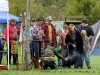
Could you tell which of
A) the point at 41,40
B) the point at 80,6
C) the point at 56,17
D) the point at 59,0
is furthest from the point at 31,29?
the point at 59,0

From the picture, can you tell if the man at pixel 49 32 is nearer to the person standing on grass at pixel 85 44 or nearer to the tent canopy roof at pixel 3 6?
the person standing on grass at pixel 85 44

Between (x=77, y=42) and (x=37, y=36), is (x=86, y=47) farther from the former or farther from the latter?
(x=37, y=36)

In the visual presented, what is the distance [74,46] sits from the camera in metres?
15.4

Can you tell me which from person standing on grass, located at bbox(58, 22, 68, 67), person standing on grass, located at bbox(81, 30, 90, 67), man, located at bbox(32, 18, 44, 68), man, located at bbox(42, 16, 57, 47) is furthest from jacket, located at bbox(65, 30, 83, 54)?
man, located at bbox(32, 18, 44, 68)

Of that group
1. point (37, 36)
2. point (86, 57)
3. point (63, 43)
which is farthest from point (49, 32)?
point (86, 57)

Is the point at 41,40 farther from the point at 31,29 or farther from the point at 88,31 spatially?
the point at 88,31

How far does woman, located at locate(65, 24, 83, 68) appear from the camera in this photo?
15.3 metres

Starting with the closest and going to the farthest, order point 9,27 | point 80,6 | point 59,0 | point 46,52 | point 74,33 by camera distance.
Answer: point 46,52
point 74,33
point 9,27
point 80,6
point 59,0

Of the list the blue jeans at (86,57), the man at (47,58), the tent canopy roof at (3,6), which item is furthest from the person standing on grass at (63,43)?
→ the tent canopy roof at (3,6)

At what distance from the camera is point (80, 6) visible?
138 ft

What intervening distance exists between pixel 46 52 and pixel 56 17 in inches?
1518

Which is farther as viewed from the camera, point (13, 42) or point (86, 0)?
point (86, 0)

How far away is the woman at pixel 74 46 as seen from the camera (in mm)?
15305

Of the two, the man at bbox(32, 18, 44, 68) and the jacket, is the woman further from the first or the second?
the man at bbox(32, 18, 44, 68)
